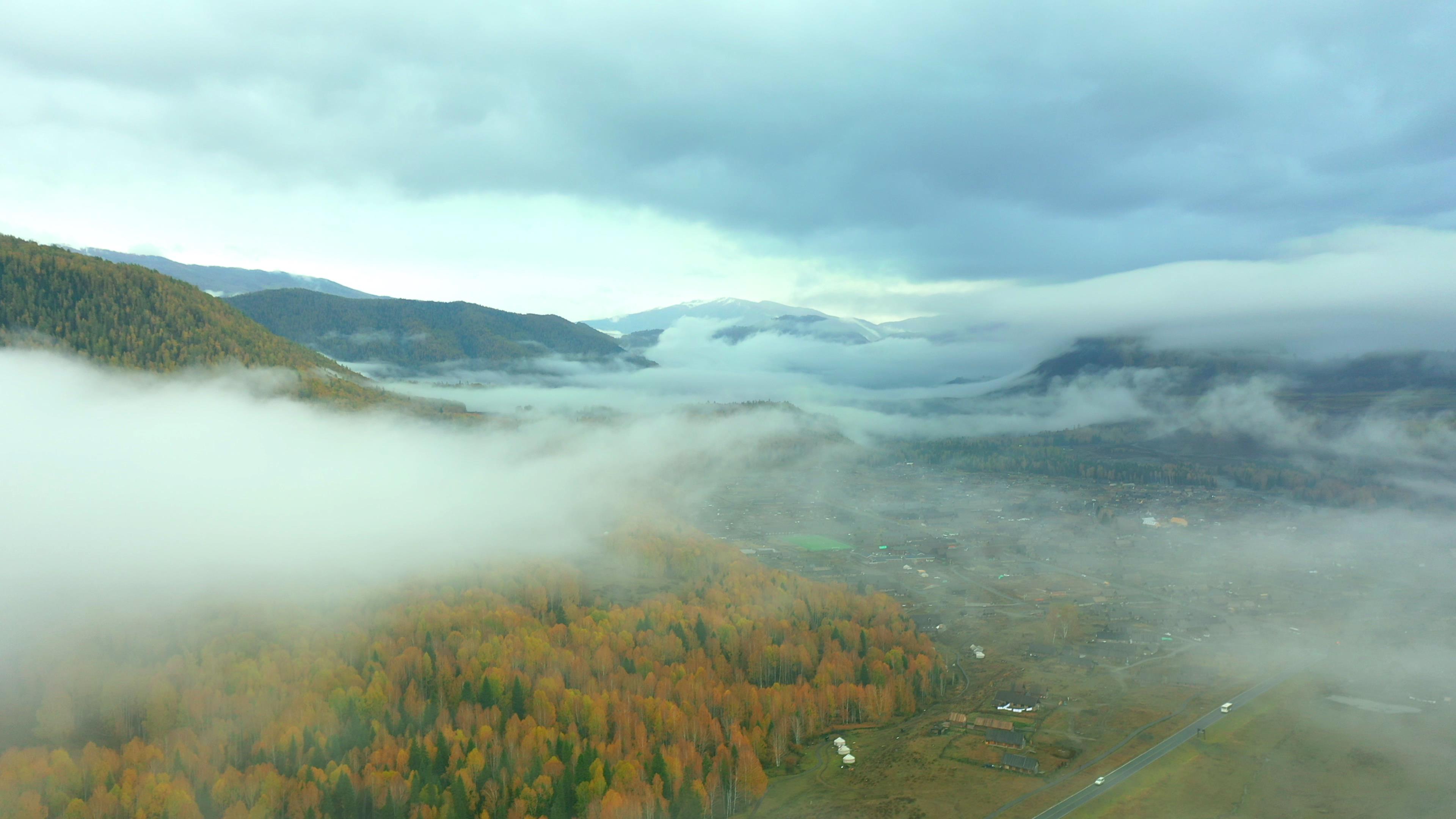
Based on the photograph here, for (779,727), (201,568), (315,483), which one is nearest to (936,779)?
(779,727)

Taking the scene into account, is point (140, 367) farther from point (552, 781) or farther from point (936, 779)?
point (936, 779)

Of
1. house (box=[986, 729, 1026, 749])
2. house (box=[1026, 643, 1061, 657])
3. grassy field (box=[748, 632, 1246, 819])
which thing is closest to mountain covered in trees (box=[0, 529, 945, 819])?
grassy field (box=[748, 632, 1246, 819])

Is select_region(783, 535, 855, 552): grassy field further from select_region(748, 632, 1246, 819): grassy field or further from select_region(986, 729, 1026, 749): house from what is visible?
select_region(986, 729, 1026, 749): house

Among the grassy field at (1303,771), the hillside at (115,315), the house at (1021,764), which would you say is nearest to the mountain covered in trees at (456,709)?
the house at (1021,764)

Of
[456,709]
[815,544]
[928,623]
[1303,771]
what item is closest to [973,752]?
[1303,771]

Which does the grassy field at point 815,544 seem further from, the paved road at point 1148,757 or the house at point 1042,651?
the paved road at point 1148,757

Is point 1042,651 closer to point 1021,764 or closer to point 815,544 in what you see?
point 1021,764
